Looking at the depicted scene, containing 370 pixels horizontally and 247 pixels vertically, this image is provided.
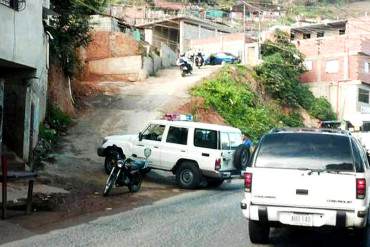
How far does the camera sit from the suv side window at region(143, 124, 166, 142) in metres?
17.1

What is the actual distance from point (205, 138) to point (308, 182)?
8.91 m

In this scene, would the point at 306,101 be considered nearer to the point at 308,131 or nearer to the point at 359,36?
the point at 359,36

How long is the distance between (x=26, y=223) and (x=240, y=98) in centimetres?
2371

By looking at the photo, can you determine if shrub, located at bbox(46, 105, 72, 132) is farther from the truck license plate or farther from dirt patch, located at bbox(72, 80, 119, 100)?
the truck license plate

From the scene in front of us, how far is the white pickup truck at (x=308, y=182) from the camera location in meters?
7.59

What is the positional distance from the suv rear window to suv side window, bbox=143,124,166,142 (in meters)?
8.88

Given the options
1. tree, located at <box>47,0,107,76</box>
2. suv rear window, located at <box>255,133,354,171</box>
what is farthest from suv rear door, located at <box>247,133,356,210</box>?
tree, located at <box>47,0,107,76</box>

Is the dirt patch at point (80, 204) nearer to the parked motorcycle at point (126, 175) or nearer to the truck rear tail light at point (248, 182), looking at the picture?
the parked motorcycle at point (126, 175)

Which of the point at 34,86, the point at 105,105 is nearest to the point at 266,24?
the point at 105,105

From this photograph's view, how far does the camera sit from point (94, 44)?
124ft

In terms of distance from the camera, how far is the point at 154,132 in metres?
17.2

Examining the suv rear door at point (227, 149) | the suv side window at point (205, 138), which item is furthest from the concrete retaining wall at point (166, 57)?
the suv side window at point (205, 138)

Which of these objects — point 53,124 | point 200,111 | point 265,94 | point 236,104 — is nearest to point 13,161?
point 53,124

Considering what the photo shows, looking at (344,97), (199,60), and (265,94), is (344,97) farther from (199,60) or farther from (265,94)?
(199,60)
